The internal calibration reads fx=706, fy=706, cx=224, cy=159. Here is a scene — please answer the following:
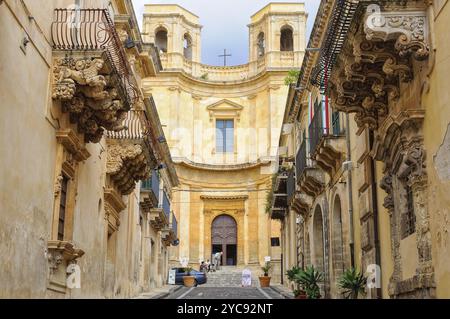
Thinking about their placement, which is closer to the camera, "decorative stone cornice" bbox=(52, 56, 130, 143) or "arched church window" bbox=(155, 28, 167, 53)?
"decorative stone cornice" bbox=(52, 56, 130, 143)

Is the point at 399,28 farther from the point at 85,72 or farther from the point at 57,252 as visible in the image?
the point at 57,252

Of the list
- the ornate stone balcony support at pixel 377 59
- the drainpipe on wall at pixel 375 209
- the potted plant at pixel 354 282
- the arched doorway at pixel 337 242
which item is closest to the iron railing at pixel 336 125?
the arched doorway at pixel 337 242

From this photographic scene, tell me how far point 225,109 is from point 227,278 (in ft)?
44.0

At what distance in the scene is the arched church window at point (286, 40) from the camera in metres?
48.8

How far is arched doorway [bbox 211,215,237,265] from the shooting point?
47969mm

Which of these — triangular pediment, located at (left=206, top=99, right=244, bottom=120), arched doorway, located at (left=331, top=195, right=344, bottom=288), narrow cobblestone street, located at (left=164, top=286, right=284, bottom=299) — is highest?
triangular pediment, located at (left=206, top=99, right=244, bottom=120)

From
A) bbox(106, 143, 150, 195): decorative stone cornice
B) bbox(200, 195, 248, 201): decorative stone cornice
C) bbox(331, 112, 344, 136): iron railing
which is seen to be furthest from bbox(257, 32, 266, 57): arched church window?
bbox(106, 143, 150, 195): decorative stone cornice

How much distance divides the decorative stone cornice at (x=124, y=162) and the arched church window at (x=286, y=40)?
104ft

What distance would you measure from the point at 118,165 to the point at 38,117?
640 centimetres

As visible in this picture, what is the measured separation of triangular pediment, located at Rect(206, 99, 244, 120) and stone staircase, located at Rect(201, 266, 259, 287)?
10.7 metres

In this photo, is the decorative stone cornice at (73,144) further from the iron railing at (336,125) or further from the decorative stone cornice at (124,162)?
the iron railing at (336,125)

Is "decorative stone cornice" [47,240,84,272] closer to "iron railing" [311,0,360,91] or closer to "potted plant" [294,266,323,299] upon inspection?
"iron railing" [311,0,360,91]

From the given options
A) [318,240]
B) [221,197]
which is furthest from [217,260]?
[318,240]

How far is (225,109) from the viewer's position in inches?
1923
